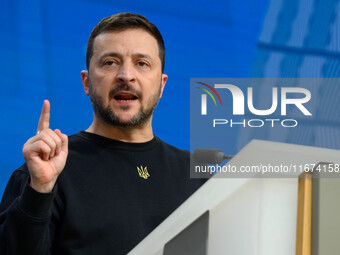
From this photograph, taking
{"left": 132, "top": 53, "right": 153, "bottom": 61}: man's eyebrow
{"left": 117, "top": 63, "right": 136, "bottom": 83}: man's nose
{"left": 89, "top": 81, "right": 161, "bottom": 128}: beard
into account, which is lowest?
{"left": 89, "top": 81, "right": 161, "bottom": 128}: beard

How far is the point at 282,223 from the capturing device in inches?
23.0

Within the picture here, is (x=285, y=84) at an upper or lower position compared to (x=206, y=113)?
upper

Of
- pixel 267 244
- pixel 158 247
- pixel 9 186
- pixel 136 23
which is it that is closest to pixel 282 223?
pixel 267 244

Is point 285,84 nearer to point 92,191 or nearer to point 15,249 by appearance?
point 92,191

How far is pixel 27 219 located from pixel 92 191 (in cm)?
34

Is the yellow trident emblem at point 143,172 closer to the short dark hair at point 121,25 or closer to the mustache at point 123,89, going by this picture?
the mustache at point 123,89

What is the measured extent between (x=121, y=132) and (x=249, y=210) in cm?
90

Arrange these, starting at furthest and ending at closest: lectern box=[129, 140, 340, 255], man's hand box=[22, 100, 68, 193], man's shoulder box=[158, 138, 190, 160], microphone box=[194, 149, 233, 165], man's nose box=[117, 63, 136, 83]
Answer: man's shoulder box=[158, 138, 190, 160] < man's nose box=[117, 63, 136, 83] < microphone box=[194, 149, 233, 165] < man's hand box=[22, 100, 68, 193] < lectern box=[129, 140, 340, 255]

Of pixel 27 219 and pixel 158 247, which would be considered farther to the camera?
pixel 27 219

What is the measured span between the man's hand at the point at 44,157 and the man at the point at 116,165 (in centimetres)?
17

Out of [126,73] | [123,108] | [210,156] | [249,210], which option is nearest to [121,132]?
[123,108]

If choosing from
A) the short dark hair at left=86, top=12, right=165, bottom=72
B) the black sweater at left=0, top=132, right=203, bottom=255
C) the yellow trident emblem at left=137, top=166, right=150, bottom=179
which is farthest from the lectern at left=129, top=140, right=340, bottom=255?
the short dark hair at left=86, top=12, right=165, bottom=72

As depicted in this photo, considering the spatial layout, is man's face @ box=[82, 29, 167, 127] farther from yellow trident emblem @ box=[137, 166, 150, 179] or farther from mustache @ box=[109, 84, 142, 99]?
yellow trident emblem @ box=[137, 166, 150, 179]

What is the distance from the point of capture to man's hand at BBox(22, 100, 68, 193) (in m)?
0.91
